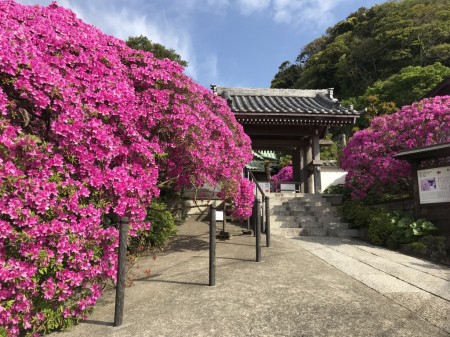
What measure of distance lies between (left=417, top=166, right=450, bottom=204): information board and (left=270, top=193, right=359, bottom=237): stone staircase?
2183 mm

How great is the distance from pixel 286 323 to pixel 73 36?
13.6 feet

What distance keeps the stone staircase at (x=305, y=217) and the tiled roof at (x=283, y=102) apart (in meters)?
2.99

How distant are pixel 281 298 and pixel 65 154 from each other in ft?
9.78

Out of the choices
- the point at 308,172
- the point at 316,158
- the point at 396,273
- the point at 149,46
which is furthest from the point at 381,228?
the point at 149,46

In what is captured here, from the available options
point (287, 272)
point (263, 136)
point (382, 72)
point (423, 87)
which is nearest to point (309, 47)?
point (382, 72)

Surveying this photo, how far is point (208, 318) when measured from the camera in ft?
10.6

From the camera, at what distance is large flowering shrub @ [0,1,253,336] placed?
8.89 ft

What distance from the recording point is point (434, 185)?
7227mm

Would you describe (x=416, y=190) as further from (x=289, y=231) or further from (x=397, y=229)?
(x=289, y=231)

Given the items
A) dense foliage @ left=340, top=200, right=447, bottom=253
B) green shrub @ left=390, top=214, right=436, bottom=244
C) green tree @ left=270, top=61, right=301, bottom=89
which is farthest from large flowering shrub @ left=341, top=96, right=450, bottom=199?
green tree @ left=270, top=61, right=301, bottom=89

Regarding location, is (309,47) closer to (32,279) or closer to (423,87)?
(423,87)

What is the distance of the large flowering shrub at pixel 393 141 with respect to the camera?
7.67 metres

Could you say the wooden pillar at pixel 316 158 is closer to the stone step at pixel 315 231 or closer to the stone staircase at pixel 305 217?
the stone staircase at pixel 305 217

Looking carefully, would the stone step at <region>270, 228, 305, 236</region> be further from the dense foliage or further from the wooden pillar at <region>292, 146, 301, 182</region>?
the wooden pillar at <region>292, 146, 301, 182</region>
